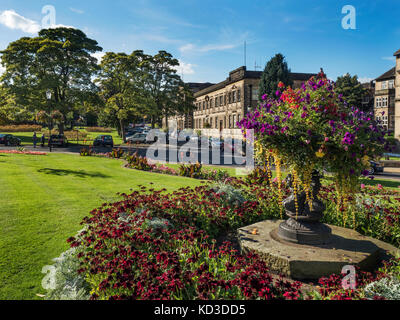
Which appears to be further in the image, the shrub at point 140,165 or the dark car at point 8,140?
the dark car at point 8,140

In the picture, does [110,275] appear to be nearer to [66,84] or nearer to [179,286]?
[179,286]

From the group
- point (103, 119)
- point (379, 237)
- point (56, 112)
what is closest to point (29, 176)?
point (379, 237)

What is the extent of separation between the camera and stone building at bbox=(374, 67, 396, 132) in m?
50.0

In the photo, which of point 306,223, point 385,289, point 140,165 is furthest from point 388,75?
point 385,289

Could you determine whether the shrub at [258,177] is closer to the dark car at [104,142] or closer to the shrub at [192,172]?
the shrub at [192,172]

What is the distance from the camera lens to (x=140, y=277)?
3.49 metres

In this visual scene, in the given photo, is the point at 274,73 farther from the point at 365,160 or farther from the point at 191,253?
the point at 191,253

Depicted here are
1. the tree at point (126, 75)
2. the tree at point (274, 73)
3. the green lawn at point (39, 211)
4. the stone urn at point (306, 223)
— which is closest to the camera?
the green lawn at point (39, 211)

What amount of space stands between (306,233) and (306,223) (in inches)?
7.2

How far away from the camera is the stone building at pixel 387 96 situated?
50.0 metres

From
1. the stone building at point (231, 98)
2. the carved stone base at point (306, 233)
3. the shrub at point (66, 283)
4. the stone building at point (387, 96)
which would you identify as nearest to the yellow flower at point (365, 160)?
the carved stone base at point (306, 233)

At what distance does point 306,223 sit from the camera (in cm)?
493

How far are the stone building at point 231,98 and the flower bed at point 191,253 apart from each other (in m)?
31.6

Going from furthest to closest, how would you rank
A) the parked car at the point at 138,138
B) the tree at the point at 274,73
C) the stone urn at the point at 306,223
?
the parked car at the point at 138,138, the tree at the point at 274,73, the stone urn at the point at 306,223
